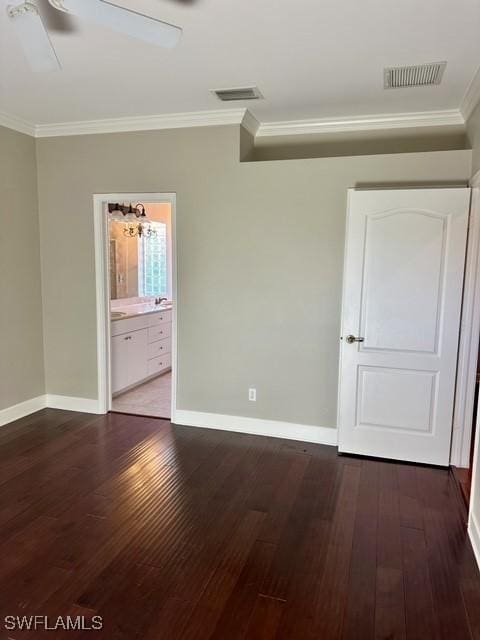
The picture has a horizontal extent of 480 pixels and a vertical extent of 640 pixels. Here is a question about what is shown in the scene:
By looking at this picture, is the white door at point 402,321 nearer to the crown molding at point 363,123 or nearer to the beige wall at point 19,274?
the crown molding at point 363,123

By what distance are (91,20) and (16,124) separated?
107 inches

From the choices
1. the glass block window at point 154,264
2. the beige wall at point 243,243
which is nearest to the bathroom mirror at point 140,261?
the glass block window at point 154,264

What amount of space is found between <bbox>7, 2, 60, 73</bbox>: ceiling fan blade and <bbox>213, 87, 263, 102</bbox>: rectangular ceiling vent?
4.81 ft

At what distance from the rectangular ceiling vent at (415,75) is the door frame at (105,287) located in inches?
76.4

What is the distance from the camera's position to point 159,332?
5941 mm

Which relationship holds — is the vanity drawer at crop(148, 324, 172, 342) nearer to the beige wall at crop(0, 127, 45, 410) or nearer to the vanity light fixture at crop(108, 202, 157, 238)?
the vanity light fixture at crop(108, 202, 157, 238)

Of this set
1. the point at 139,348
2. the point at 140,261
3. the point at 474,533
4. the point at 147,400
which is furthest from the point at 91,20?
the point at 140,261

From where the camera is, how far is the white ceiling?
2164 millimetres

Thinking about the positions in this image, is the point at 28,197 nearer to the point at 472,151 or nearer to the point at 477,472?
the point at 472,151

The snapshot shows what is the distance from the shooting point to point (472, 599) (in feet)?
6.64

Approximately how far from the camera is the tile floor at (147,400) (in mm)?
4543

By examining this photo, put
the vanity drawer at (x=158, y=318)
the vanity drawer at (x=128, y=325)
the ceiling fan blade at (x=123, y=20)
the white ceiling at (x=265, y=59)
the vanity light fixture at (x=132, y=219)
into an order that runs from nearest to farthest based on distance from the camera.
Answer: the ceiling fan blade at (x=123, y=20)
the white ceiling at (x=265, y=59)
the vanity drawer at (x=128, y=325)
the vanity light fixture at (x=132, y=219)
the vanity drawer at (x=158, y=318)

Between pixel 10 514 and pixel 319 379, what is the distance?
243cm

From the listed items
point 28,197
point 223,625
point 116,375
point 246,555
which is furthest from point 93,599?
point 28,197
